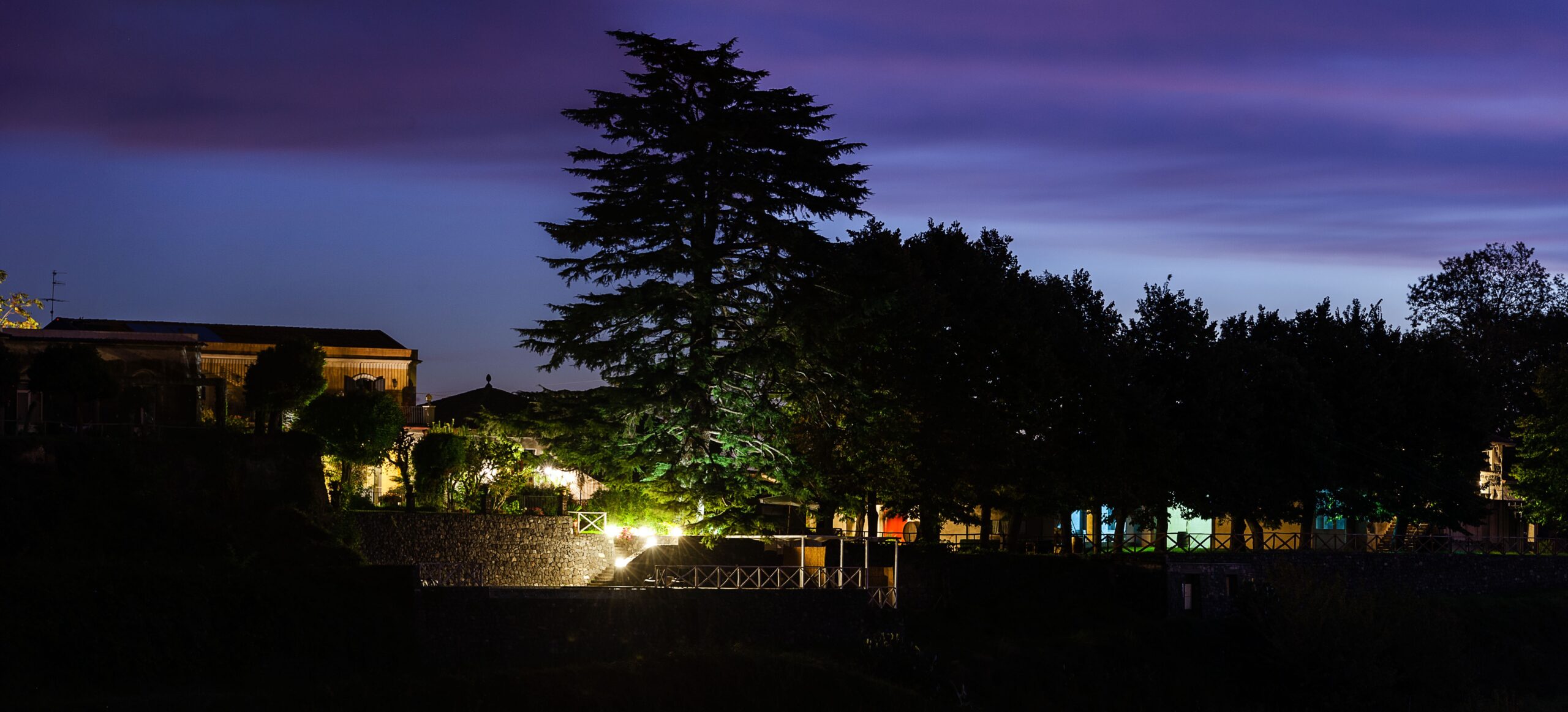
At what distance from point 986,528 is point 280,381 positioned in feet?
84.6

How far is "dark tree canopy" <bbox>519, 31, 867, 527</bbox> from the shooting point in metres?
34.1

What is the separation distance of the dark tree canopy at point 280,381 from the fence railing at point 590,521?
774 centimetres

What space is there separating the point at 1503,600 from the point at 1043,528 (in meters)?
18.8

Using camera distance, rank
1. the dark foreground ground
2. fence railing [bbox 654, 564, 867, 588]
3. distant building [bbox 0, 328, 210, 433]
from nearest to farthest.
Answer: the dark foreground ground, distant building [bbox 0, 328, 210, 433], fence railing [bbox 654, 564, 867, 588]

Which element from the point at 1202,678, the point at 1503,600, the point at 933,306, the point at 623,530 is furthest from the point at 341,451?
the point at 1503,600

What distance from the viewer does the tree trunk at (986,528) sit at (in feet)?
149

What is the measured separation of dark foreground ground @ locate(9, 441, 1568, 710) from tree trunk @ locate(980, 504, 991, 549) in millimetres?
4306

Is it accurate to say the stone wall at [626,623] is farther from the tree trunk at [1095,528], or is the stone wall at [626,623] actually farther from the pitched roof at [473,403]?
the pitched roof at [473,403]

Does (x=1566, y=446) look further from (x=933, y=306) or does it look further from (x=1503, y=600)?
(x=933, y=306)

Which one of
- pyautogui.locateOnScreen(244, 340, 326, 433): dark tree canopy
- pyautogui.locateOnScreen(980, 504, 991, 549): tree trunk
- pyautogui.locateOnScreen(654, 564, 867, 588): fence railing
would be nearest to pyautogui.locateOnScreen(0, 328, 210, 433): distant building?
pyautogui.locateOnScreen(244, 340, 326, 433): dark tree canopy

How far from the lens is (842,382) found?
117 ft

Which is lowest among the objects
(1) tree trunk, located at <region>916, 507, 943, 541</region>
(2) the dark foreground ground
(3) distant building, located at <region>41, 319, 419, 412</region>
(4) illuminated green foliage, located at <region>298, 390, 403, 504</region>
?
(2) the dark foreground ground

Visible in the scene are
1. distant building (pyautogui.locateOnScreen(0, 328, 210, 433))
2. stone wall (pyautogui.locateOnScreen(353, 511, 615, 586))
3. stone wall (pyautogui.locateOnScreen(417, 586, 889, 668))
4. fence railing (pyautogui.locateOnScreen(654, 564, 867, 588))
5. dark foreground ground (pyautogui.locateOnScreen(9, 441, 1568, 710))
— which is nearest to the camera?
dark foreground ground (pyautogui.locateOnScreen(9, 441, 1568, 710))

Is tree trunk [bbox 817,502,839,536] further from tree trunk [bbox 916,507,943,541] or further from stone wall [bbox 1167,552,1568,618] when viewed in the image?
stone wall [bbox 1167,552,1568,618]
